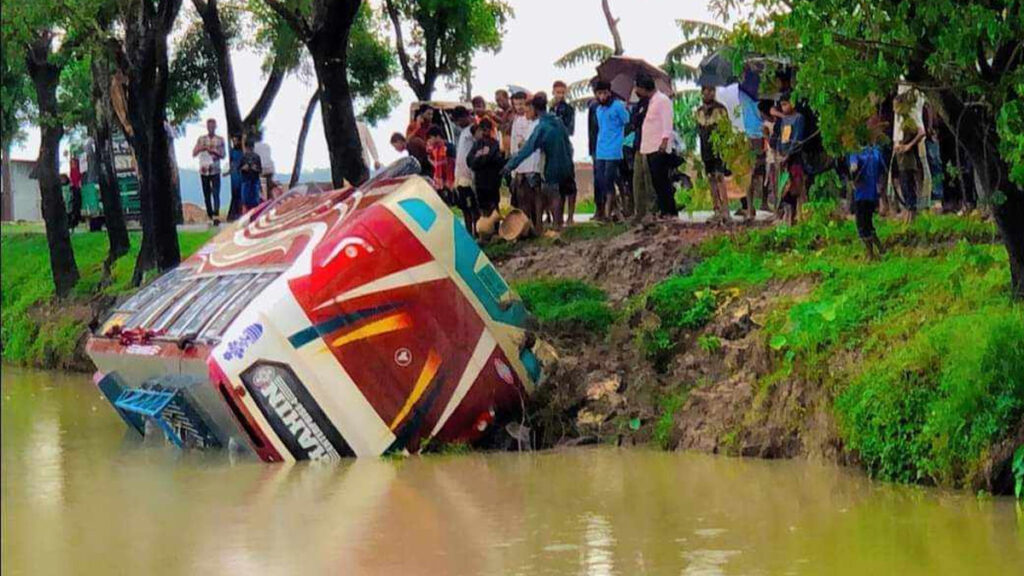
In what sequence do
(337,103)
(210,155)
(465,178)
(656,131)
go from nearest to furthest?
1. (656,131)
2. (465,178)
3. (337,103)
4. (210,155)

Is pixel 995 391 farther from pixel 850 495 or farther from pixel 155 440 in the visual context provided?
pixel 155 440

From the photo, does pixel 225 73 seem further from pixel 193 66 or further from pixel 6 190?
pixel 6 190

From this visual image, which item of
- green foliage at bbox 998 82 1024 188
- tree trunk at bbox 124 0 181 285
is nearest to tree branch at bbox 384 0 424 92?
tree trunk at bbox 124 0 181 285

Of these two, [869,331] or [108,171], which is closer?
[869,331]

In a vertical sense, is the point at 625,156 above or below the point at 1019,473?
above

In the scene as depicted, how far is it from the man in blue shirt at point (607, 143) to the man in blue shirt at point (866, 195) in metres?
4.45

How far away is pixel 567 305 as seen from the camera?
16.6m

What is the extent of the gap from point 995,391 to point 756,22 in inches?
118

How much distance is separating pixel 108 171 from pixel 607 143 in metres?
11.9

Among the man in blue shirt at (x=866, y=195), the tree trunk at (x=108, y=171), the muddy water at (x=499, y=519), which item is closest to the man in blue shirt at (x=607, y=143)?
the man in blue shirt at (x=866, y=195)

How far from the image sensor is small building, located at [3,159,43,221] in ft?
181

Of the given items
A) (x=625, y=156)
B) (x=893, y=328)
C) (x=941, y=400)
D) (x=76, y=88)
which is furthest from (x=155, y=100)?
(x=76, y=88)

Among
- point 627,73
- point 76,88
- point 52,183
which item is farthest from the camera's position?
point 76,88

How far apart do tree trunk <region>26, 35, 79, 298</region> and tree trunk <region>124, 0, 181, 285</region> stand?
4076 millimetres
